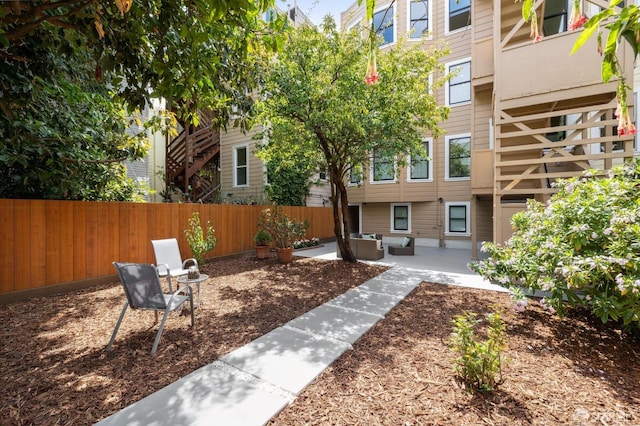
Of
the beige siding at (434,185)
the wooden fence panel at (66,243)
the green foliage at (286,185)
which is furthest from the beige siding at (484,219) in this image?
the wooden fence panel at (66,243)

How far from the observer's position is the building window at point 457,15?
1086 centimetres

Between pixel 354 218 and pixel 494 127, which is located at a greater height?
pixel 494 127

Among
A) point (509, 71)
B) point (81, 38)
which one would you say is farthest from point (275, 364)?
point (509, 71)

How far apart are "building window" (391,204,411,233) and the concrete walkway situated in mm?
7924

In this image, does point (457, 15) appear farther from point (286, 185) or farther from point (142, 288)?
point (142, 288)

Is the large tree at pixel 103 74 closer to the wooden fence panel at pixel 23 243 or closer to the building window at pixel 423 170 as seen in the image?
the wooden fence panel at pixel 23 243

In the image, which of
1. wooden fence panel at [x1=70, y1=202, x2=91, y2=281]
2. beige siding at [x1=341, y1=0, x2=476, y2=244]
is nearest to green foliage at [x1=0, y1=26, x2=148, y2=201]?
wooden fence panel at [x1=70, y1=202, x2=91, y2=281]

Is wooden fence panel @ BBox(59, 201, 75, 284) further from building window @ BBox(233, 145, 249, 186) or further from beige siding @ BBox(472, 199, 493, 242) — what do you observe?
beige siding @ BBox(472, 199, 493, 242)

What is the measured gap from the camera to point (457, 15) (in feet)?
36.2

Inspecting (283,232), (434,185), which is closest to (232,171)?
(283,232)

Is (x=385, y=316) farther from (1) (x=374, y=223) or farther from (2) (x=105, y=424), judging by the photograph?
(1) (x=374, y=223)

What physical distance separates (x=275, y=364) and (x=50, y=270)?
16.1ft

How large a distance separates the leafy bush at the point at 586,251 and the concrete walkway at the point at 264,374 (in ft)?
6.47

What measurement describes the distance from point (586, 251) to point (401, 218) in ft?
30.5
